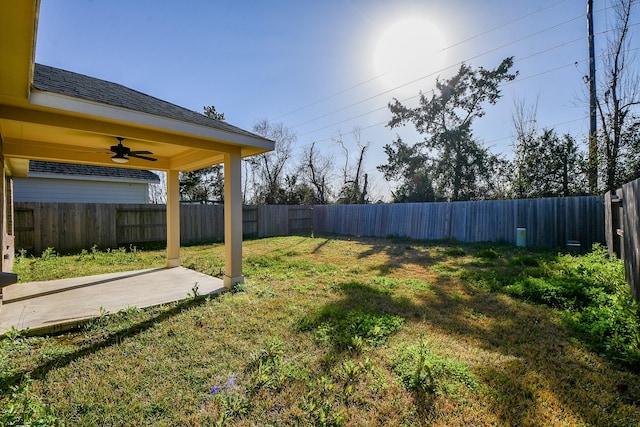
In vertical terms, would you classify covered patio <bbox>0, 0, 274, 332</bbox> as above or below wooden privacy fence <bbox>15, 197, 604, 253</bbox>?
above

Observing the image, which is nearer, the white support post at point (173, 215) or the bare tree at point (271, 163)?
the white support post at point (173, 215)

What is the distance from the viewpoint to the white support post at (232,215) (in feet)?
14.0

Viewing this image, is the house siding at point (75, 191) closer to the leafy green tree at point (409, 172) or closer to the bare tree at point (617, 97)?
the leafy green tree at point (409, 172)

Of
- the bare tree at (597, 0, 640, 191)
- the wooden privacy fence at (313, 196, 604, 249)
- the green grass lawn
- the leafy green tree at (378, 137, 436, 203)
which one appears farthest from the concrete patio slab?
the leafy green tree at (378, 137, 436, 203)

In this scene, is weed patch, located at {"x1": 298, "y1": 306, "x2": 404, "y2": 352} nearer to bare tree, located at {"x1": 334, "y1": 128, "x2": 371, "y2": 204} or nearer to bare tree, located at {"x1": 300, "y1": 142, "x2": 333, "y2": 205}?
bare tree, located at {"x1": 334, "y1": 128, "x2": 371, "y2": 204}

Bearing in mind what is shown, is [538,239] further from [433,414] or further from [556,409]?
[433,414]

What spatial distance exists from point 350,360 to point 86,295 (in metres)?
3.88

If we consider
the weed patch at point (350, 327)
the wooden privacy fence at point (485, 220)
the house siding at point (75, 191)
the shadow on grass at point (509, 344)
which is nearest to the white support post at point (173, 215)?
the shadow on grass at point (509, 344)

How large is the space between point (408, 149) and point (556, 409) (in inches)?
538

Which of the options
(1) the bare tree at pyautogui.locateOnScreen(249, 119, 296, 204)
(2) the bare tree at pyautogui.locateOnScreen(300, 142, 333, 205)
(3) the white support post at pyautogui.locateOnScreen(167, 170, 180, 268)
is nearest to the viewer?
(3) the white support post at pyautogui.locateOnScreen(167, 170, 180, 268)

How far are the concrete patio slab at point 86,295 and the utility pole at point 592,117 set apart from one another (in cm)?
1058

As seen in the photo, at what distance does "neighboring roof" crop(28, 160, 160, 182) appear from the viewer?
9.00 m

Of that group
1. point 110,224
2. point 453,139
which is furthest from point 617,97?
point 110,224

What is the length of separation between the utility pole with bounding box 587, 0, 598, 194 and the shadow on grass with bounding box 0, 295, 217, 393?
10.8m
